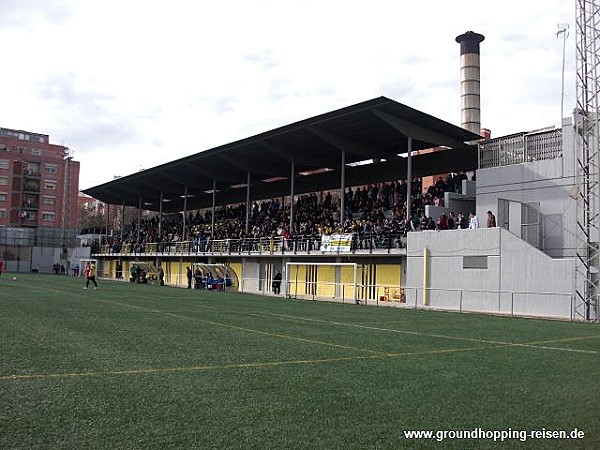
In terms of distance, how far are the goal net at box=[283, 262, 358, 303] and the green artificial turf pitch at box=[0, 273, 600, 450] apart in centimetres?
2169

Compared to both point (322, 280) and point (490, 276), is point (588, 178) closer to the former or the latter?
point (490, 276)

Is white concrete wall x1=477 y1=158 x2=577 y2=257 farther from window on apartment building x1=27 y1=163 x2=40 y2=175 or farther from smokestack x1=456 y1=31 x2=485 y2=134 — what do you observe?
window on apartment building x1=27 y1=163 x2=40 y2=175

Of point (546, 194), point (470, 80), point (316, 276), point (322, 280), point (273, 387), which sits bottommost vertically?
point (273, 387)

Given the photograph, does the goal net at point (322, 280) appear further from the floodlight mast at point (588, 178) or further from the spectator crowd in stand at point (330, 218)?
the floodlight mast at point (588, 178)

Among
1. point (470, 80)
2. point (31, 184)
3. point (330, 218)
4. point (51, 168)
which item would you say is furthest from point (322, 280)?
point (51, 168)

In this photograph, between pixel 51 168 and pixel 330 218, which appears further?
pixel 51 168

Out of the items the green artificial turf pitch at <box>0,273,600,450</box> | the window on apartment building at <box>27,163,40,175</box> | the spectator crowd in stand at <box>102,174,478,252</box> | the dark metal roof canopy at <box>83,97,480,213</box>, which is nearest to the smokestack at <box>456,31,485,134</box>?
the spectator crowd in stand at <box>102,174,478,252</box>

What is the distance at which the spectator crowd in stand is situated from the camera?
115 ft

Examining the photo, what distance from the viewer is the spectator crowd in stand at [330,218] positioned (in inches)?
1382

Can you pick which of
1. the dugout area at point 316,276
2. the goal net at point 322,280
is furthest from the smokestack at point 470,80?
the dugout area at point 316,276

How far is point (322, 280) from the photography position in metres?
40.7

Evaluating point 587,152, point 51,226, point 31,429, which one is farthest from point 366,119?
point 51,226

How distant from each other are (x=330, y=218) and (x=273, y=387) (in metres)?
36.0

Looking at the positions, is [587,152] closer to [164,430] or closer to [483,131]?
[164,430]
